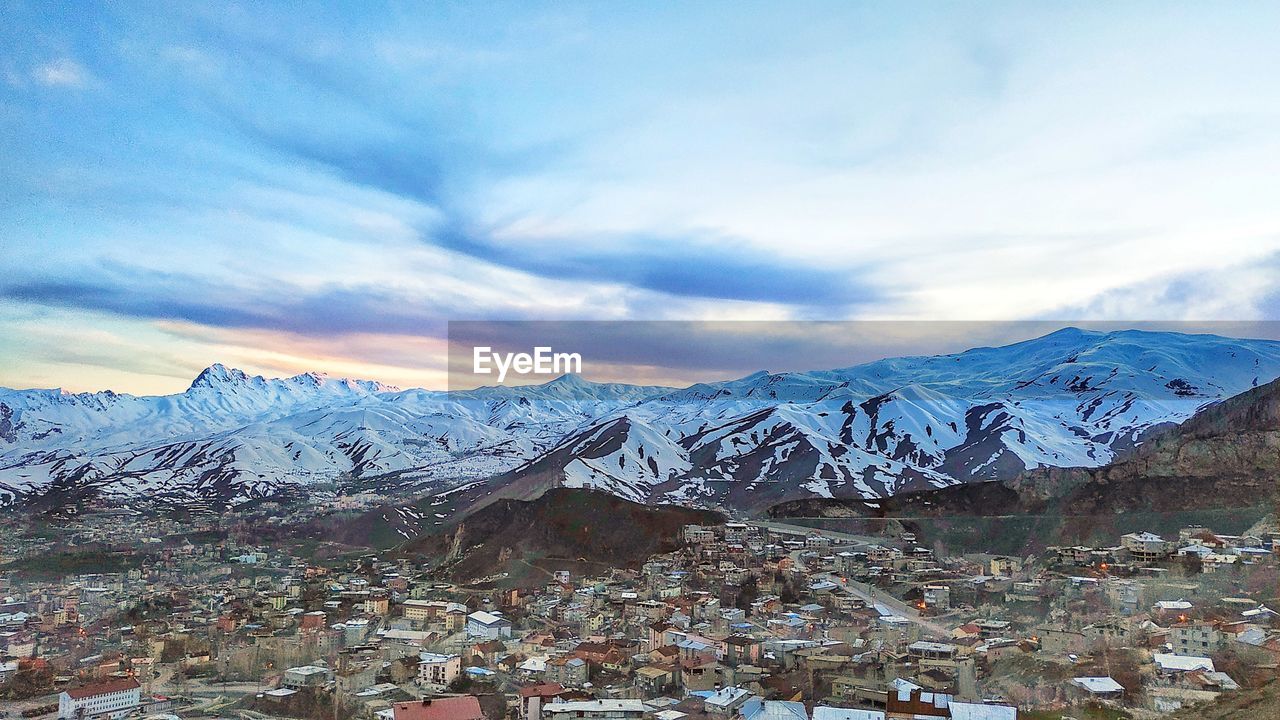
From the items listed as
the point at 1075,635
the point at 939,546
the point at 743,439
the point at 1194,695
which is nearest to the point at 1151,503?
the point at 939,546

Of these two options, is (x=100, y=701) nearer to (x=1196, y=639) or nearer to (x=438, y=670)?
(x=438, y=670)

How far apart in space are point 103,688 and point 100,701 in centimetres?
49

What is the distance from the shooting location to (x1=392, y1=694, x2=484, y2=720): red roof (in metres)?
15.7

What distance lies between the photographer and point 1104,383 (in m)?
83.6

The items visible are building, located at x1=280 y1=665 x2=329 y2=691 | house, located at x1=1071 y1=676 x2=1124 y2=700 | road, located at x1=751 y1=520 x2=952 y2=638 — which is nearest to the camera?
house, located at x1=1071 y1=676 x2=1124 y2=700

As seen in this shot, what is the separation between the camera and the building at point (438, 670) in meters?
18.7

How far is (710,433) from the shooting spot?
75000mm

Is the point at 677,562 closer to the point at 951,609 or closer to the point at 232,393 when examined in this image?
Answer: the point at 951,609

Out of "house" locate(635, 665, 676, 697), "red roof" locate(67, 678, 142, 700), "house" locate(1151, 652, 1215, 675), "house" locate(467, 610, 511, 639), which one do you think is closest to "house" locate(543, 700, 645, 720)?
"house" locate(635, 665, 676, 697)

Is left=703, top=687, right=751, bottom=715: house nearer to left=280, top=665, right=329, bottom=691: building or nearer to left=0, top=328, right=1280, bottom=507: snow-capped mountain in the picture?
left=280, top=665, right=329, bottom=691: building

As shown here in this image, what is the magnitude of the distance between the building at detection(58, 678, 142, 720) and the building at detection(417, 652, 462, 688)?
208 inches

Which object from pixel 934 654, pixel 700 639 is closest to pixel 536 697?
pixel 700 639

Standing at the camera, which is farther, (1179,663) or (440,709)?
(1179,663)

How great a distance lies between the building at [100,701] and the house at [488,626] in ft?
23.6
